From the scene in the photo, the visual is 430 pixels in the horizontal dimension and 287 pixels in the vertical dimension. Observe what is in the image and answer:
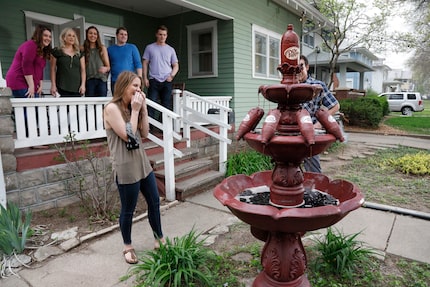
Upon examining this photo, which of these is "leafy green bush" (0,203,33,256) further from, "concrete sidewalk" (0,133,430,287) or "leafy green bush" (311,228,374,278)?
"leafy green bush" (311,228,374,278)

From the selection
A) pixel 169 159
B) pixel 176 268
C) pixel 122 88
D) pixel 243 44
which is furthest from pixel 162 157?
pixel 243 44

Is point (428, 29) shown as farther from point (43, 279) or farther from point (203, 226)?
point (43, 279)

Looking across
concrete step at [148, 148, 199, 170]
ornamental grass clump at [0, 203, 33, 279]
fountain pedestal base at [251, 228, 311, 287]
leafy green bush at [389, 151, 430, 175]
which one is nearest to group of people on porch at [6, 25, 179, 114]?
concrete step at [148, 148, 199, 170]

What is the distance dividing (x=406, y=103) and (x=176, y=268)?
25.1m

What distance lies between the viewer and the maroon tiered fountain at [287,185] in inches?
63.4

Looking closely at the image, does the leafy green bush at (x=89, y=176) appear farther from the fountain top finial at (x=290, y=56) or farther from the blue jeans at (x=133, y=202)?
the fountain top finial at (x=290, y=56)

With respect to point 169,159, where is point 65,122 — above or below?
above

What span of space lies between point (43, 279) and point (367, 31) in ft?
50.0

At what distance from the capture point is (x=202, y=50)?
7.85 m

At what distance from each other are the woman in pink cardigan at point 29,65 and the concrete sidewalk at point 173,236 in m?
2.29

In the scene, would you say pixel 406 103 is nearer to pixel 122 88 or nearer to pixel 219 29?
pixel 219 29

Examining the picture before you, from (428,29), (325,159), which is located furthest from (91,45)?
(428,29)

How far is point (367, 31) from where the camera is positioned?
13.8 metres

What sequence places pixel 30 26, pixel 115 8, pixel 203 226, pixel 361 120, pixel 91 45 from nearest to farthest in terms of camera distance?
pixel 203 226, pixel 91 45, pixel 30 26, pixel 115 8, pixel 361 120
